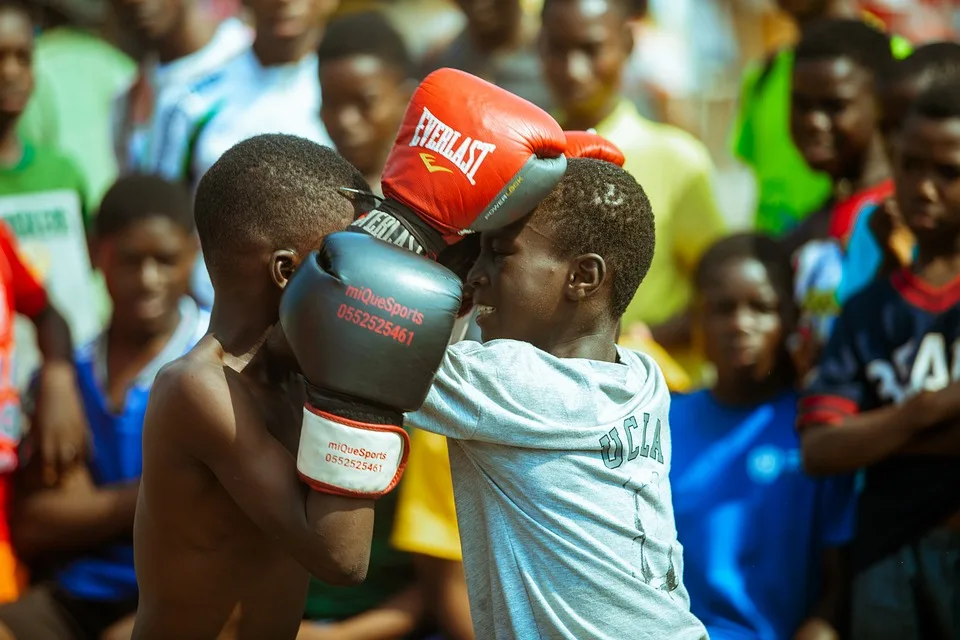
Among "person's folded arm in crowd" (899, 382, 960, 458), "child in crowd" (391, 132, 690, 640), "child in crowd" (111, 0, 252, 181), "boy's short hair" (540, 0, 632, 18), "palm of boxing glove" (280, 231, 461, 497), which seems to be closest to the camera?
"palm of boxing glove" (280, 231, 461, 497)

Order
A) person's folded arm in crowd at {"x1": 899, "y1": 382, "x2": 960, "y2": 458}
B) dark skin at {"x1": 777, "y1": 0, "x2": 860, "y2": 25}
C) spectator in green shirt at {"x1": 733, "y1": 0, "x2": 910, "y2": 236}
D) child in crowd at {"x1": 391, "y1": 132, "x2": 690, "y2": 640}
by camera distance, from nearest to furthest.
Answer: person's folded arm in crowd at {"x1": 899, "y1": 382, "x2": 960, "y2": 458} < child in crowd at {"x1": 391, "y1": 132, "x2": 690, "y2": 640} < spectator in green shirt at {"x1": 733, "y1": 0, "x2": 910, "y2": 236} < dark skin at {"x1": 777, "y1": 0, "x2": 860, "y2": 25}

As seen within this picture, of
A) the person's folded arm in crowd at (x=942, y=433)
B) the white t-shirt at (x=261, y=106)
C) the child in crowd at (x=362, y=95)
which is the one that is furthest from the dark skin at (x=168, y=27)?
the person's folded arm in crowd at (x=942, y=433)

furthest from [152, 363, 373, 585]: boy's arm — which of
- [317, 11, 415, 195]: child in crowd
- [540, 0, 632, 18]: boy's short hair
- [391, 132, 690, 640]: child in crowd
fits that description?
[540, 0, 632, 18]: boy's short hair

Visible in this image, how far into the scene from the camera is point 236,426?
2.38 m

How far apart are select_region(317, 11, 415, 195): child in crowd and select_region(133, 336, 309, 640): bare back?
2.13 m

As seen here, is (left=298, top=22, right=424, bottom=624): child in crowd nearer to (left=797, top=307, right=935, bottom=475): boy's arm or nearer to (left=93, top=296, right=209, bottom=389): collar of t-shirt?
(left=93, top=296, right=209, bottom=389): collar of t-shirt

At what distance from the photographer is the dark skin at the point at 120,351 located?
396cm

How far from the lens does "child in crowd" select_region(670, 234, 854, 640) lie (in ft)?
12.0

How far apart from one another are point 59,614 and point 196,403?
184cm

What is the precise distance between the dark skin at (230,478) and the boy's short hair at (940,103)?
1.97 meters

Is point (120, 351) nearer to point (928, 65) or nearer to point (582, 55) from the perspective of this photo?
point (582, 55)

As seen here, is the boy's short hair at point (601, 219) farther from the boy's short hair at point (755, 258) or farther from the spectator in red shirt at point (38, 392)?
the spectator in red shirt at point (38, 392)

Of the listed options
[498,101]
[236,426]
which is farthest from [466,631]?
[498,101]

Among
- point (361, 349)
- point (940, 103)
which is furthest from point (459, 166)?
point (940, 103)
